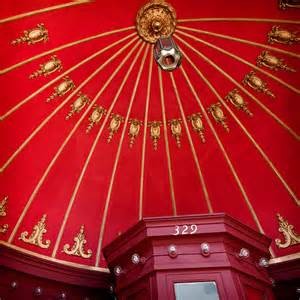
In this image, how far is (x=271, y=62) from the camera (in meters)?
7.58

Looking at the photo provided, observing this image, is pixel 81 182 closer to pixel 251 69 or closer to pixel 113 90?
pixel 113 90

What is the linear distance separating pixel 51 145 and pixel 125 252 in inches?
106

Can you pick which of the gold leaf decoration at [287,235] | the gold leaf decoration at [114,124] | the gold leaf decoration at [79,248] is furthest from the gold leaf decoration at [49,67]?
the gold leaf decoration at [287,235]

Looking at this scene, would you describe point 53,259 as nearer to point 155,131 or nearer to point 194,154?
point 155,131

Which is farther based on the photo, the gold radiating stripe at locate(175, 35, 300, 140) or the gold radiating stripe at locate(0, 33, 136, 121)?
the gold radiating stripe at locate(175, 35, 300, 140)

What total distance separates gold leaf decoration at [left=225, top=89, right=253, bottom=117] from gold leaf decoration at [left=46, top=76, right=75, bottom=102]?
2899mm

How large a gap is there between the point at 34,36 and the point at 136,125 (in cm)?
258

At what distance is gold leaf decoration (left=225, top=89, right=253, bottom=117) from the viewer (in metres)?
8.05

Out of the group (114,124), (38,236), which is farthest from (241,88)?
(38,236)

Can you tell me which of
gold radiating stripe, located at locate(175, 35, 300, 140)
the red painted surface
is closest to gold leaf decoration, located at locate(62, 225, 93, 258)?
the red painted surface

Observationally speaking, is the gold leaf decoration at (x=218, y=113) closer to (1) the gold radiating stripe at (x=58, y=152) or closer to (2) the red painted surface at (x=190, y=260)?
(1) the gold radiating stripe at (x=58, y=152)

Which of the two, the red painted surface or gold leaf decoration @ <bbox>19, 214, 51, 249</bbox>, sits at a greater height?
gold leaf decoration @ <bbox>19, 214, 51, 249</bbox>

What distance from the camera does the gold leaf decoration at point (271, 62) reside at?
745 cm

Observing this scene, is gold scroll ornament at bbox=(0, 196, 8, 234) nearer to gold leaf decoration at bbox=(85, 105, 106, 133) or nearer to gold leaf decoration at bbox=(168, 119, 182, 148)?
gold leaf decoration at bbox=(85, 105, 106, 133)
